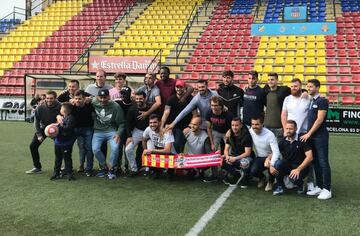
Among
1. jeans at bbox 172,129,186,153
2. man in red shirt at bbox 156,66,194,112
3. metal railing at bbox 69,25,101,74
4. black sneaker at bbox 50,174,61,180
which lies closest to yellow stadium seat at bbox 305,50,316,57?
metal railing at bbox 69,25,101,74

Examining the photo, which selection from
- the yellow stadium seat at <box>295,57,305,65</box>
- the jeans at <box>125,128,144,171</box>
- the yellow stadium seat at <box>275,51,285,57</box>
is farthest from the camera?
the yellow stadium seat at <box>275,51,285,57</box>

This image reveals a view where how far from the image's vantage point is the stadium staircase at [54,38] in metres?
21.3

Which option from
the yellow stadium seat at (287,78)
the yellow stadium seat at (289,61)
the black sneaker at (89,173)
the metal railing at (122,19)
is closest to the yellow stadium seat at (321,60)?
the yellow stadium seat at (289,61)

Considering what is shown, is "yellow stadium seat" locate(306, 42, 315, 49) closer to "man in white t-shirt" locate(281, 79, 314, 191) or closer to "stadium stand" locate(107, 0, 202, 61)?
"stadium stand" locate(107, 0, 202, 61)

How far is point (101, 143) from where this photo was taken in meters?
6.98

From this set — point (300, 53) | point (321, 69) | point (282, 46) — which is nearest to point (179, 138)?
point (321, 69)

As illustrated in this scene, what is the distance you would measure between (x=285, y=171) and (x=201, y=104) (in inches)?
69.7

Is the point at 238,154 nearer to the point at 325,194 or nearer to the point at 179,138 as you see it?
the point at 179,138

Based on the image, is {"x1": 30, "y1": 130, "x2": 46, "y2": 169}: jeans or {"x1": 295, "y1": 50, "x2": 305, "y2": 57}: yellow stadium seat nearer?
{"x1": 30, "y1": 130, "x2": 46, "y2": 169}: jeans

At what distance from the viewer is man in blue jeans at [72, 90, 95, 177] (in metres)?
6.82

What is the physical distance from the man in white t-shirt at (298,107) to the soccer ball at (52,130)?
11.9ft

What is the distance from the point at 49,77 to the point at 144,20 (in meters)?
8.86

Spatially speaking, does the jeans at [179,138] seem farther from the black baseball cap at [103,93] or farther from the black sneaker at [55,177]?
the black sneaker at [55,177]

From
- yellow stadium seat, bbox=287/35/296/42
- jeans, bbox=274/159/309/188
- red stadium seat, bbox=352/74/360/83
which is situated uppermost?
yellow stadium seat, bbox=287/35/296/42
